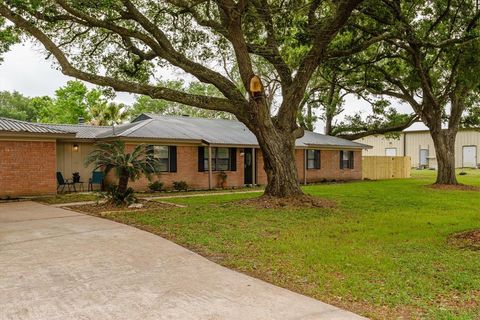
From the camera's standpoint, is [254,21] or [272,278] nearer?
[272,278]

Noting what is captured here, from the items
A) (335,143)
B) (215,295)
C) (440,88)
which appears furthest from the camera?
(335,143)

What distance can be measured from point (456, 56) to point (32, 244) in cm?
1431

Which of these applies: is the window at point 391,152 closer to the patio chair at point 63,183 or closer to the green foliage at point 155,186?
the green foliage at point 155,186

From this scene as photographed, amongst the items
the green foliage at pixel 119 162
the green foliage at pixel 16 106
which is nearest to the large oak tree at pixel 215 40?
the green foliage at pixel 119 162

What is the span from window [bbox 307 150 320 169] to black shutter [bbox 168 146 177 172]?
29.5 ft

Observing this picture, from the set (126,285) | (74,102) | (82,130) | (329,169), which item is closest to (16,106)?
(74,102)

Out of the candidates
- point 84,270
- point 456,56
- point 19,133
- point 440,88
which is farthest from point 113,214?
point 440,88

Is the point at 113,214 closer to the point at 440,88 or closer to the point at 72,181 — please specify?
the point at 72,181

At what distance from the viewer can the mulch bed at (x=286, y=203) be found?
38.0ft

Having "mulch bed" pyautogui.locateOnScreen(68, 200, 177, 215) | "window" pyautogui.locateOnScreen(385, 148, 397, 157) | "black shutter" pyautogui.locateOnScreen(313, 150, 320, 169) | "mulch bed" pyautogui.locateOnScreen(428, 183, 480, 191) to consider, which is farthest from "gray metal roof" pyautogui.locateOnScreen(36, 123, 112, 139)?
"window" pyautogui.locateOnScreen(385, 148, 397, 157)

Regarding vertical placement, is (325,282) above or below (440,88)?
below

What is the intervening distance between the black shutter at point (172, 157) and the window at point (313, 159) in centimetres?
899

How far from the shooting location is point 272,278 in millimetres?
5082

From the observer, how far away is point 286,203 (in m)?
11.7
